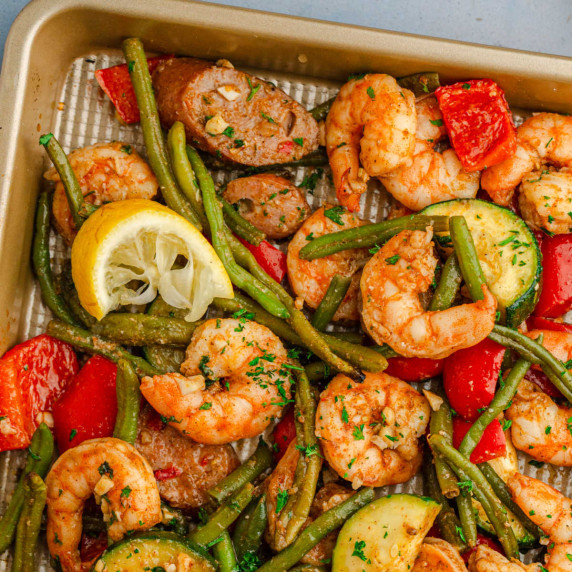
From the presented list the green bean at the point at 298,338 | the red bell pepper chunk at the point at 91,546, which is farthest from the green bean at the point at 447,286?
the red bell pepper chunk at the point at 91,546

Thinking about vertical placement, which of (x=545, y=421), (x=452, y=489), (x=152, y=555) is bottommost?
(x=152, y=555)

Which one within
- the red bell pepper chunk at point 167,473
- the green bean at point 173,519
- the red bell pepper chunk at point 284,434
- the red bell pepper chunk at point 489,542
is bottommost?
the red bell pepper chunk at point 489,542

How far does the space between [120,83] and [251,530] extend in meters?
2.56

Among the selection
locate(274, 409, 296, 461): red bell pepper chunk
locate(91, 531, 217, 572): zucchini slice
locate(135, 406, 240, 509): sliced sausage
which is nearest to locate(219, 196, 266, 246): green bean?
locate(274, 409, 296, 461): red bell pepper chunk

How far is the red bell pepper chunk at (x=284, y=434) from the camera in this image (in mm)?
3711

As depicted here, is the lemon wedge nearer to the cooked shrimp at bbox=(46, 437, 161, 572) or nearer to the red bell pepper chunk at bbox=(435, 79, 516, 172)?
the cooked shrimp at bbox=(46, 437, 161, 572)

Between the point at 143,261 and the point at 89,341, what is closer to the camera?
the point at 143,261

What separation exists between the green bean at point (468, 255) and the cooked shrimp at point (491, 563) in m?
1.29

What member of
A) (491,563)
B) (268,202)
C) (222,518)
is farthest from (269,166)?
(491,563)

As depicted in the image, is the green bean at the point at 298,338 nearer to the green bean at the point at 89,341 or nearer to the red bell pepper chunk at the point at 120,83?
the green bean at the point at 89,341

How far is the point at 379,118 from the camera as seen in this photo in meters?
3.49

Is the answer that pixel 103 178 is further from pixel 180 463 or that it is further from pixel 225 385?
pixel 180 463

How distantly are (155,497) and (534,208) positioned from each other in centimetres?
249

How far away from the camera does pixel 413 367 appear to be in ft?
12.2
